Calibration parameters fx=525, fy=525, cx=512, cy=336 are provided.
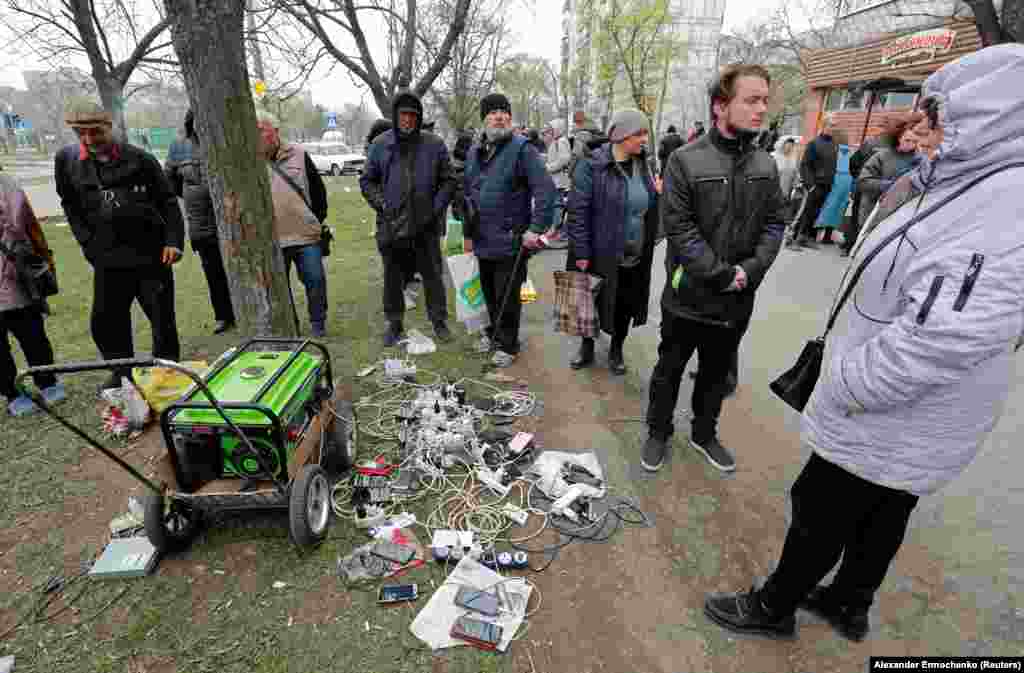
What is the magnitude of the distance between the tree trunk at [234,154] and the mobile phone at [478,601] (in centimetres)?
244

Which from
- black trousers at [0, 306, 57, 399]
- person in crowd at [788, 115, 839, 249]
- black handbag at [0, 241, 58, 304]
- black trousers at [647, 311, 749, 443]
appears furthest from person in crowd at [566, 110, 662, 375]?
person in crowd at [788, 115, 839, 249]

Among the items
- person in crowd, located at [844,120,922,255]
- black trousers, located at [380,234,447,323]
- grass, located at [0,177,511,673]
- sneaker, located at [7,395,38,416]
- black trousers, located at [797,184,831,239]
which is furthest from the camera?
black trousers, located at [797,184,831,239]

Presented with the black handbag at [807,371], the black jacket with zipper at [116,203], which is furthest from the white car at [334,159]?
the black handbag at [807,371]

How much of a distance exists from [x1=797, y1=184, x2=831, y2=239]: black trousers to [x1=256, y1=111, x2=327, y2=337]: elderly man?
7.89 m

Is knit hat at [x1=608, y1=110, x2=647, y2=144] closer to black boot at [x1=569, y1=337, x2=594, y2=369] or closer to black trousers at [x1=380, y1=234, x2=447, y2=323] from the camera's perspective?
black boot at [x1=569, y1=337, x2=594, y2=369]

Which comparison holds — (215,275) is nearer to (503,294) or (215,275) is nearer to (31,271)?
(31,271)

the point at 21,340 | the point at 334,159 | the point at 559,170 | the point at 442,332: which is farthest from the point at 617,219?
the point at 334,159

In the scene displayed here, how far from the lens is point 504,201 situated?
4.29m

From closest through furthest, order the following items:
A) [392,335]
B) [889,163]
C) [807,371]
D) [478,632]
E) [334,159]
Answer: [807,371], [478,632], [392,335], [889,163], [334,159]

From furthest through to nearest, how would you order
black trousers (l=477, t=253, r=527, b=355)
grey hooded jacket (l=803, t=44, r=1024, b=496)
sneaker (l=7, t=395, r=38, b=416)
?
black trousers (l=477, t=253, r=527, b=355)
sneaker (l=7, t=395, r=38, b=416)
grey hooded jacket (l=803, t=44, r=1024, b=496)

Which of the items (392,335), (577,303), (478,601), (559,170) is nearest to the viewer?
(478,601)

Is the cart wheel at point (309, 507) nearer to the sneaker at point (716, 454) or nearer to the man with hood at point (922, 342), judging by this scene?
the man with hood at point (922, 342)

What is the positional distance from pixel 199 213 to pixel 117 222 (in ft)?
4.35

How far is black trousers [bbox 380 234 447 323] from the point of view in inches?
187
